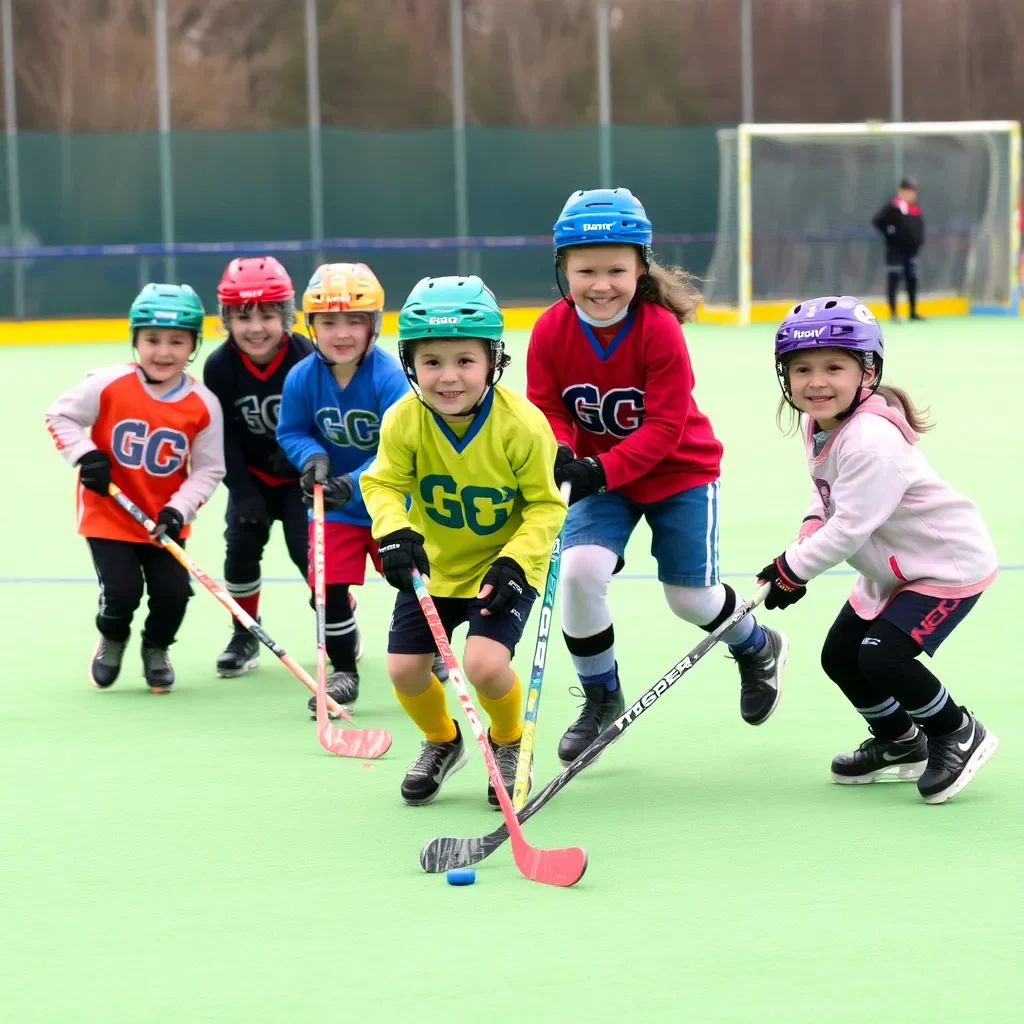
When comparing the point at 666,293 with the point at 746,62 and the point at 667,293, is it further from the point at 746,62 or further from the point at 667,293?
the point at 746,62

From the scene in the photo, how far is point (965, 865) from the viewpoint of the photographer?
3.29m

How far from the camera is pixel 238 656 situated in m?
5.21

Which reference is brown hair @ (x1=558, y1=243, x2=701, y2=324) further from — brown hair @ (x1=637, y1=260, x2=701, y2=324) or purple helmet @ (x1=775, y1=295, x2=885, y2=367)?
purple helmet @ (x1=775, y1=295, x2=885, y2=367)

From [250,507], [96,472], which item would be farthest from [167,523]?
[250,507]

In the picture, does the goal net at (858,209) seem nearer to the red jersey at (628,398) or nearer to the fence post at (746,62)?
the fence post at (746,62)

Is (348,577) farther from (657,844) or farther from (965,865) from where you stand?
(965,865)

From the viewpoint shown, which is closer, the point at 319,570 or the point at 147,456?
the point at 319,570

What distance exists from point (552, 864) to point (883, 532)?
1075 mm

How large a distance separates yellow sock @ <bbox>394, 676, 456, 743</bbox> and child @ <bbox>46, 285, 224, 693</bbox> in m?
1.27

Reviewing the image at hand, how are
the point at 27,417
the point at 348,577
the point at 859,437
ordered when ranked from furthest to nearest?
the point at 27,417 → the point at 348,577 → the point at 859,437

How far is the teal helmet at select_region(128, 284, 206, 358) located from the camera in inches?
197

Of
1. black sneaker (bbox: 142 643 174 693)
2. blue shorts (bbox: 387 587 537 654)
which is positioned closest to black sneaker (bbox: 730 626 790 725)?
blue shorts (bbox: 387 587 537 654)

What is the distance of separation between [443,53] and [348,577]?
17516 millimetres

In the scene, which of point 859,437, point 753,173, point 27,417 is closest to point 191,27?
point 753,173
